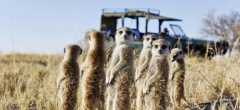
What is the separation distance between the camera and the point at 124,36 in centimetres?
345

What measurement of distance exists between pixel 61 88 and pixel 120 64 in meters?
0.51

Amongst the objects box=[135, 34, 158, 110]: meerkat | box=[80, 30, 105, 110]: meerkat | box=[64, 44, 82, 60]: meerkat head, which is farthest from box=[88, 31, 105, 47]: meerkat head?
box=[135, 34, 158, 110]: meerkat

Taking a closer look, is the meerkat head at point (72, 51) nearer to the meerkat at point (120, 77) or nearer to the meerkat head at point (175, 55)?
the meerkat at point (120, 77)

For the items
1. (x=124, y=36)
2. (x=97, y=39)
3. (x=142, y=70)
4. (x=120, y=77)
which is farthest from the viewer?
(x=142, y=70)

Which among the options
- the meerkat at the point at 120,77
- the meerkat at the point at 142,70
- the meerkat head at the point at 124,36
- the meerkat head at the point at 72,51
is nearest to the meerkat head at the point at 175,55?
the meerkat at the point at 142,70

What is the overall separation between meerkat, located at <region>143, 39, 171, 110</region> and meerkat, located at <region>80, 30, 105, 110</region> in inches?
13.9

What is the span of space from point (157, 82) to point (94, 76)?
486 mm

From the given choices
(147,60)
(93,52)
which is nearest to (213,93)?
(147,60)

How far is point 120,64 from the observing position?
127 inches

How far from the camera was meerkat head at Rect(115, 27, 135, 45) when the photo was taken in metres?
3.45

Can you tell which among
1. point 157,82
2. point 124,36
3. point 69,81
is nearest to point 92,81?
point 69,81

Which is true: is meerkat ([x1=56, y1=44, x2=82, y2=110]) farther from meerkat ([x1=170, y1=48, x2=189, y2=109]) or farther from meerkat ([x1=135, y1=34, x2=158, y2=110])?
meerkat ([x1=170, y1=48, x2=189, y2=109])

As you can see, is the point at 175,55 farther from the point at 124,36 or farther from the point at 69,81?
the point at 69,81

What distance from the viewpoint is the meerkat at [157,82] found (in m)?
3.02
